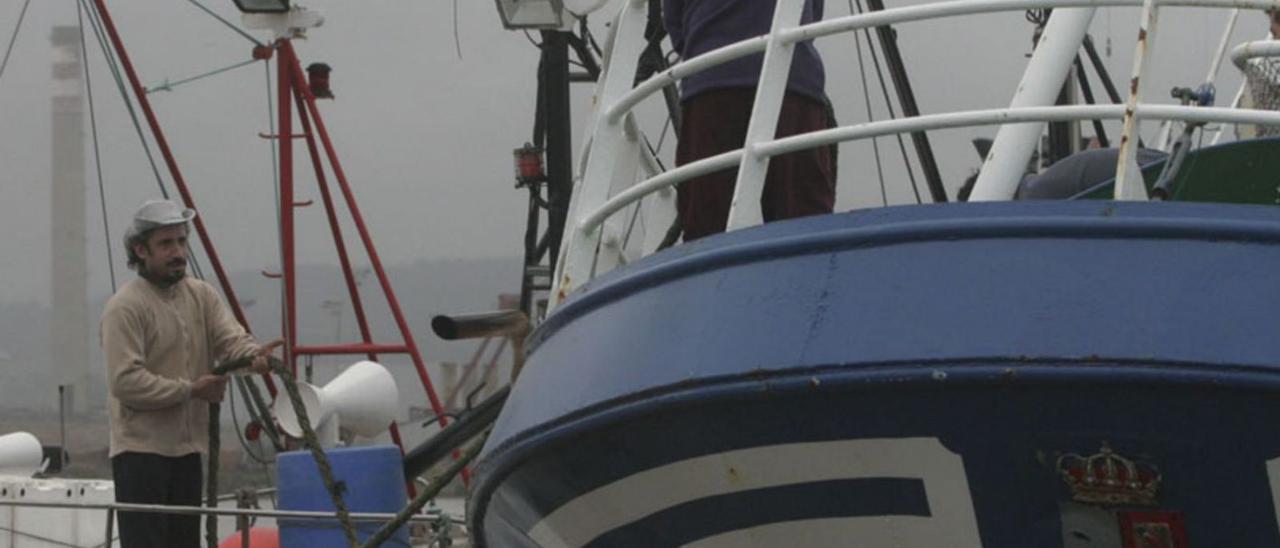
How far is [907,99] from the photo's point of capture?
6.39 metres

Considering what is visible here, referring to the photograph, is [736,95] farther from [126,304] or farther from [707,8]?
[126,304]

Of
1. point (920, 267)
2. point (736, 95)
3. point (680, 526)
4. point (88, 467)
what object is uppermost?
point (88, 467)

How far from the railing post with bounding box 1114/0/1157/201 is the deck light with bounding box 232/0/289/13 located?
18.7 ft

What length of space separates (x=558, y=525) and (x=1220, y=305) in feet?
5.36

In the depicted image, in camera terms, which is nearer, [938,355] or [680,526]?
[938,355]

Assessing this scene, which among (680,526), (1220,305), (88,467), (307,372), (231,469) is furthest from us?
(88,467)

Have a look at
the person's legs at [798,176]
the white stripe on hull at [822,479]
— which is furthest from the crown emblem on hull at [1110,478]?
the person's legs at [798,176]

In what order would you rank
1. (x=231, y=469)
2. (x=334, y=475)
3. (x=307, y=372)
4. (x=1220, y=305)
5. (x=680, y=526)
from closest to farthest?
(x=1220, y=305) < (x=680, y=526) < (x=334, y=475) < (x=307, y=372) < (x=231, y=469)

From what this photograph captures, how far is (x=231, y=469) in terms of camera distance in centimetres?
1093

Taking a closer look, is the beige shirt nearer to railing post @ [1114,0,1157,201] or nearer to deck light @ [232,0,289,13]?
deck light @ [232,0,289,13]

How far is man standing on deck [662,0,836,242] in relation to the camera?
5145 mm

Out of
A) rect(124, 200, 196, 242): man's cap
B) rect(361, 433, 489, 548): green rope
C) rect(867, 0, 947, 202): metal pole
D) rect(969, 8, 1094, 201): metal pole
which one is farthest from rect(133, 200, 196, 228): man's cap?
rect(969, 8, 1094, 201): metal pole

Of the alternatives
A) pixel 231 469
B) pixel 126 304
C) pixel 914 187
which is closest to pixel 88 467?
pixel 231 469

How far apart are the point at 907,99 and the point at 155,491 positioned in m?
2.77
